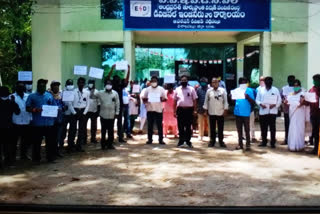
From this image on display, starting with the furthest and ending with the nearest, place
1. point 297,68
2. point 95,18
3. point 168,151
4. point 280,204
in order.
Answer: point 297,68 → point 95,18 → point 168,151 → point 280,204

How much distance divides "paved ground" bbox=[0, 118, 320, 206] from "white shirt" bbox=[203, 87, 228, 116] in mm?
986

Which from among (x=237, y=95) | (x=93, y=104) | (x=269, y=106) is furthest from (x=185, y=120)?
(x=93, y=104)

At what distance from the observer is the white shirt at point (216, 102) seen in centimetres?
1121

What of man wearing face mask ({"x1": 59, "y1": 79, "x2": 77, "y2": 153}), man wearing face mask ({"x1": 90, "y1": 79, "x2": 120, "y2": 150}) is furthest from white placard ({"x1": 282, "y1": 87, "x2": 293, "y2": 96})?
man wearing face mask ({"x1": 59, "y1": 79, "x2": 77, "y2": 153})

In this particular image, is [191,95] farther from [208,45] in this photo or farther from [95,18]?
[208,45]

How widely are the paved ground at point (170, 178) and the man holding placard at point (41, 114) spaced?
485 mm

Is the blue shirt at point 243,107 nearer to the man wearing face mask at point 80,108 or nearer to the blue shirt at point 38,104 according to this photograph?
the man wearing face mask at point 80,108

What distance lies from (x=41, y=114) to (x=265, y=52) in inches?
409

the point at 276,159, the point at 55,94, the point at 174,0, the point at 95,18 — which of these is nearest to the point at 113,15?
the point at 95,18

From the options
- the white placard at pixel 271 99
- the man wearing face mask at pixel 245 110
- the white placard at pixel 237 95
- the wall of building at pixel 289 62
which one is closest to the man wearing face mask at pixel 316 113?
the white placard at pixel 271 99

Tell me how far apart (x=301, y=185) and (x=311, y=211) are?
1.93 meters

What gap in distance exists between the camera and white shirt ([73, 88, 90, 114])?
10531 mm

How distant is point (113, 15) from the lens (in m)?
19.5

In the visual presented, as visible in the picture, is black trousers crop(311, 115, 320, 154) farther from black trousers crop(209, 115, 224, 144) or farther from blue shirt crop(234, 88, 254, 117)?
black trousers crop(209, 115, 224, 144)
